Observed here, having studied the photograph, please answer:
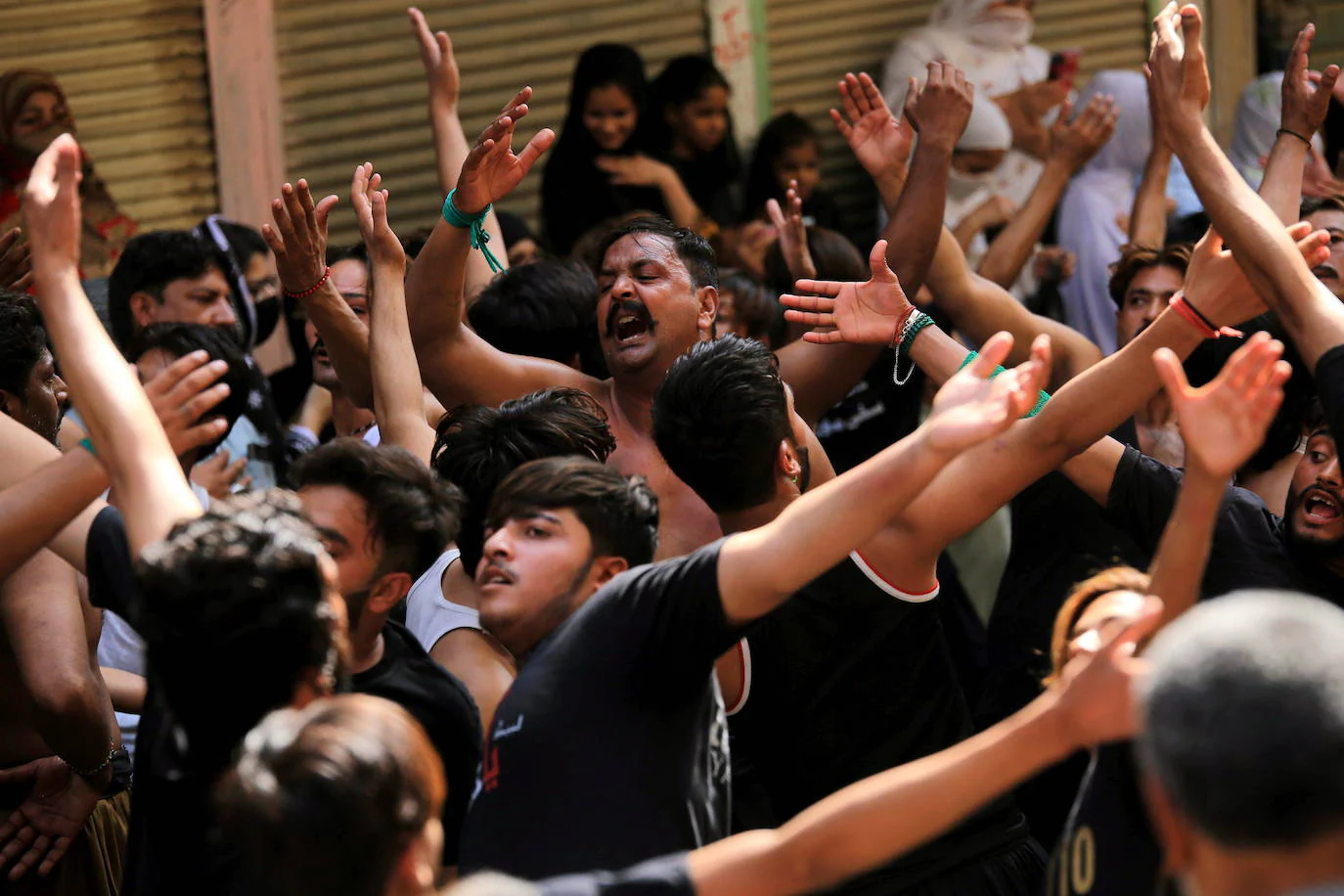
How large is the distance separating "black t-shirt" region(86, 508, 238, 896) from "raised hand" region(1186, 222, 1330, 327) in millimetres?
2043

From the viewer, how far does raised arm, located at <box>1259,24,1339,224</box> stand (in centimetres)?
411

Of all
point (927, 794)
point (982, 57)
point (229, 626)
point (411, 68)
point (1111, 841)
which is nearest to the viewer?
point (927, 794)

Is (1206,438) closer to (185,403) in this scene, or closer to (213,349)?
(185,403)

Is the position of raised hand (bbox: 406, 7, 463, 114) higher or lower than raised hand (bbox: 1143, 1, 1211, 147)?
lower

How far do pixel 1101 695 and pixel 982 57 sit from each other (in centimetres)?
568

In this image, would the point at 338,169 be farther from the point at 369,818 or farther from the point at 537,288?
the point at 369,818

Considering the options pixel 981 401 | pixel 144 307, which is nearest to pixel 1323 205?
pixel 981 401

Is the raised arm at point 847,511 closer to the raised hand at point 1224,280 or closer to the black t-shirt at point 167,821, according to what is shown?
the black t-shirt at point 167,821

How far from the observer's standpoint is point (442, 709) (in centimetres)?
277

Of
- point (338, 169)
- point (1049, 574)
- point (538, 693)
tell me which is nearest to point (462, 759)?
point (538, 693)

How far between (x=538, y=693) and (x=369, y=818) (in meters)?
0.55

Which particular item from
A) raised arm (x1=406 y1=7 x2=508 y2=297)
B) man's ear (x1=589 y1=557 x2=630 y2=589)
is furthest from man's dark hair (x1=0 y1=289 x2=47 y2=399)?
man's ear (x1=589 y1=557 x2=630 y2=589)

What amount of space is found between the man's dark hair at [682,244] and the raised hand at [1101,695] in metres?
2.57

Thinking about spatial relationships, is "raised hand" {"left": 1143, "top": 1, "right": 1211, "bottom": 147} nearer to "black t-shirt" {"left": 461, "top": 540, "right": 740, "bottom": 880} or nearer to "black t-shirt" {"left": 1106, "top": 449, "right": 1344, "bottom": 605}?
"black t-shirt" {"left": 1106, "top": 449, "right": 1344, "bottom": 605}
